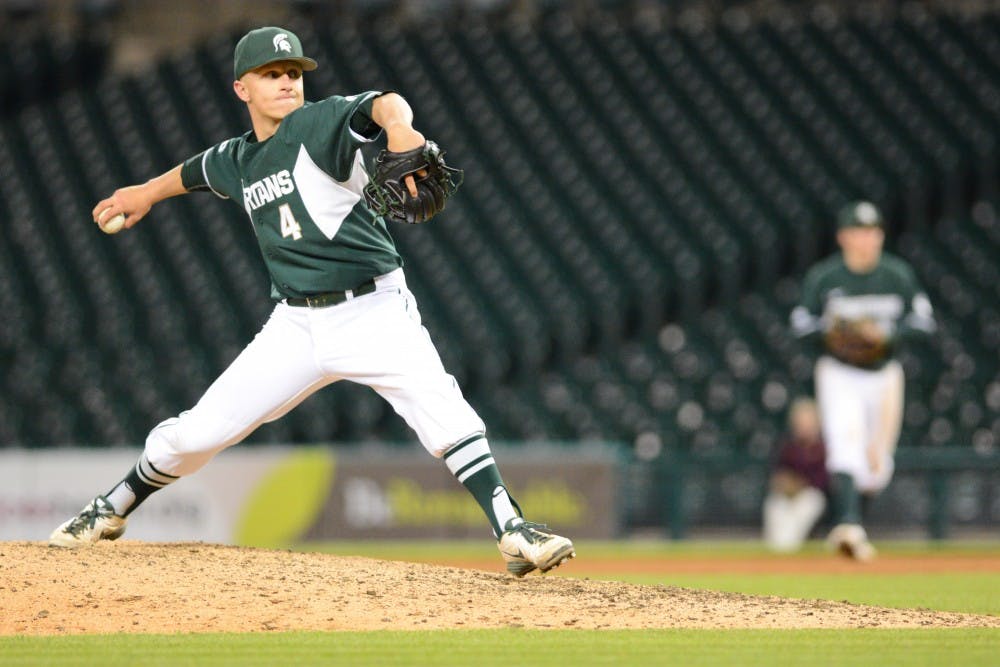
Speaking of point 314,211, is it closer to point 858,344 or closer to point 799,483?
point 858,344

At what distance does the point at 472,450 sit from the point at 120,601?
1.24 meters

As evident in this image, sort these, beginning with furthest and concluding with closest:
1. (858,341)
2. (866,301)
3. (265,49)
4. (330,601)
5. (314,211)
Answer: (866,301) → (858,341) → (265,49) → (314,211) → (330,601)

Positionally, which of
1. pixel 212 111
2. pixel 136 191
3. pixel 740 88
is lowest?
pixel 136 191

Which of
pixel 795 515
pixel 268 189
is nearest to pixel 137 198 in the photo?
pixel 268 189

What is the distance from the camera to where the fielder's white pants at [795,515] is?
1126cm

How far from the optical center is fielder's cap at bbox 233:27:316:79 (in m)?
5.36

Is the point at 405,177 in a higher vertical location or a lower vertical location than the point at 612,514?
higher

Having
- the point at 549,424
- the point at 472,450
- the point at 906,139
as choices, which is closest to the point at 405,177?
the point at 472,450

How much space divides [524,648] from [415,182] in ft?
4.77

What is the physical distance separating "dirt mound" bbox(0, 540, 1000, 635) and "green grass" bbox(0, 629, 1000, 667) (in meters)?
0.16

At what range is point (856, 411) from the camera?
9.07 metres

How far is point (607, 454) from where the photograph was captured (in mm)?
11570

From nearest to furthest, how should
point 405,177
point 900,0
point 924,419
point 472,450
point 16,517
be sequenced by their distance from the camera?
point 405,177 → point 472,450 → point 16,517 → point 924,419 → point 900,0

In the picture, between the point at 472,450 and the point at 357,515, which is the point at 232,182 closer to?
the point at 472,450
